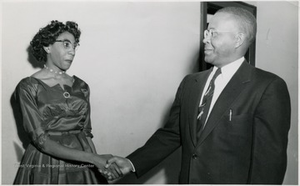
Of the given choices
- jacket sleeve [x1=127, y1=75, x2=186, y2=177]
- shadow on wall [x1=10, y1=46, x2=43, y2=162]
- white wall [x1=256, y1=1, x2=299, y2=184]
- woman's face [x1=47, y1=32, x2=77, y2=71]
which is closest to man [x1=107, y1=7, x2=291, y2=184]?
jacket sleeve [x1=127, y1=75, x2=186, y2=177]

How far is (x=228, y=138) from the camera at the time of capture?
193 centimetres

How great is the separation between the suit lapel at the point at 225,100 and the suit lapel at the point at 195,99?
0.28ft

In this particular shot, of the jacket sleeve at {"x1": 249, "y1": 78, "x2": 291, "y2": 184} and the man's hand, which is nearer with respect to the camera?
the jacket sleeve at {"x1": 249, "y1": 78, "x2": 291, "y2": 184}

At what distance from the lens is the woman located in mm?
2051

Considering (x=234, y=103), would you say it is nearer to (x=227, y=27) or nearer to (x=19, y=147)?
(x=227, y=27)

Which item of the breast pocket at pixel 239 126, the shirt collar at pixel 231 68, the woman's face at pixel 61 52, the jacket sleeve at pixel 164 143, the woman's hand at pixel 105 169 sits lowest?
the woman's hand at pixel 105 169

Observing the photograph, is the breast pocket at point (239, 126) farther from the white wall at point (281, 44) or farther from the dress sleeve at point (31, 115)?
the white wall at point (281, 44)

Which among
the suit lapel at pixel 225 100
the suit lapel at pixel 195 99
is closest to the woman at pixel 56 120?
the suit lapel at pixel 195 99

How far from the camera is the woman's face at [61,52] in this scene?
2.19 meters

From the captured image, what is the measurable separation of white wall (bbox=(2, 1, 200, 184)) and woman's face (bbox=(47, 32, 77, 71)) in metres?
0.37

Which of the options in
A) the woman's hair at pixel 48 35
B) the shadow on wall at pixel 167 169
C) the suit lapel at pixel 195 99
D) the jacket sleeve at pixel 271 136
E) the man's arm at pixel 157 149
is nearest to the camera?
the jacket sleeve at pixel 271 136

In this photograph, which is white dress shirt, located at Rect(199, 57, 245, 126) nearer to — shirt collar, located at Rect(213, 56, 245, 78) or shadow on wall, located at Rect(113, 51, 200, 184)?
shirt collar, located at Rect(213, 56, 245, 78)

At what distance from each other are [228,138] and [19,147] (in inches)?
60.5

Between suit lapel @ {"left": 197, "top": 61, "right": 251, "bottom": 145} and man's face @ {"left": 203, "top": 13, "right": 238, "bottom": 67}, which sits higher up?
man's face @ {"left": 203, "top": 13, "right": 238, "bottom": 67}
